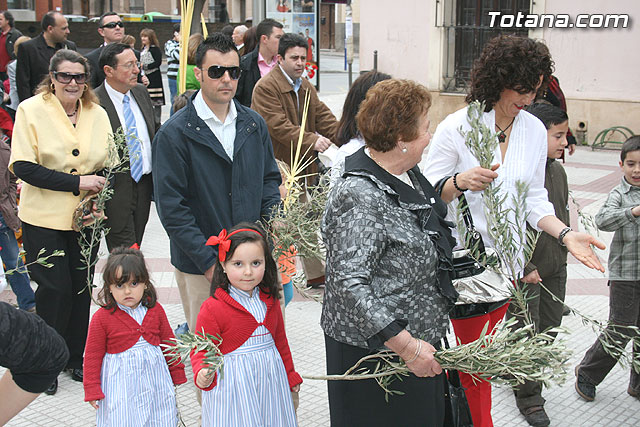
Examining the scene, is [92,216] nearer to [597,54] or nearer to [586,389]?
[586,389]

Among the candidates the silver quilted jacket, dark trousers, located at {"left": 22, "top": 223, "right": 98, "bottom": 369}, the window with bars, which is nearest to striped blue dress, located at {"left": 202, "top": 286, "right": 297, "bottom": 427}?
the silver quilted jacket

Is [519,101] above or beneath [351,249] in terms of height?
above

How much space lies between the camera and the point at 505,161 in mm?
3494

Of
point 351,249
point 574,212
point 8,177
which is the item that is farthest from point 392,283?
point 574,212

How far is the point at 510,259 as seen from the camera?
2896 mm

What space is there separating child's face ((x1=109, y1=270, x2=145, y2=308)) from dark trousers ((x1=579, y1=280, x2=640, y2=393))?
2.61 metres

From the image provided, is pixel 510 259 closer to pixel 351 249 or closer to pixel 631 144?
pixel 351 249

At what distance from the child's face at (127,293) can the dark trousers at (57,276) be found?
0.94 m

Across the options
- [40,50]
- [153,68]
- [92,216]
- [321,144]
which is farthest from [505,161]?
[153,68]

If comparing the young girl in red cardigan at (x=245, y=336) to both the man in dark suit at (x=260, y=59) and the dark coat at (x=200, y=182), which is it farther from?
the man in dark suit at (x=260, y=59)

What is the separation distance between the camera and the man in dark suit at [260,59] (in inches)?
271

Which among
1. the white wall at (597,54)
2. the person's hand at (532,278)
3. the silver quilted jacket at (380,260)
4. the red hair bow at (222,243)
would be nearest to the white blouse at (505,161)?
the person's hand at (532,278)

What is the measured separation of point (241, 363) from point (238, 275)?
1.25ft

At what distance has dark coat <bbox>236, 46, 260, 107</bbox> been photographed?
6883 millimetres
